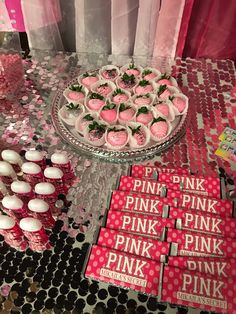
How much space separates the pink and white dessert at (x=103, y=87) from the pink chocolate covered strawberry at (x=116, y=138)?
0.24m

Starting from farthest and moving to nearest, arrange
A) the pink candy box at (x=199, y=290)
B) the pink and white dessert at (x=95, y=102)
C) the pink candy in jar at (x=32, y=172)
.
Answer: the pink and white dessert at (x=95, y=102)
the pink candy in jar at (x=32, y=172)
the pink candy box at (x=199, y=290)

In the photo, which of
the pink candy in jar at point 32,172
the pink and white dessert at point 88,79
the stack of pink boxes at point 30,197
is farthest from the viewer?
the pink and white dessert at point 88,79

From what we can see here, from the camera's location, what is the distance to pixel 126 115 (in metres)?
1.40

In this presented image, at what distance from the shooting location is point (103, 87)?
151cm

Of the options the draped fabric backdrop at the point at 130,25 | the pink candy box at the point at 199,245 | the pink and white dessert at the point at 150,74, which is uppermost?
the draped fabric backdrop at the point at 130,25

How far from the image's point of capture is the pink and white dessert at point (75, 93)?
1471mm

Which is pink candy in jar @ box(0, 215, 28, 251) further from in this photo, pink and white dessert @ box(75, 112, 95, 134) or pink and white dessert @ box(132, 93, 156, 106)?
pink and white dessert @ box(132, 93, 156, 106)

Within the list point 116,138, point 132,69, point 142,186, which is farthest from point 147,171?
point 132,69

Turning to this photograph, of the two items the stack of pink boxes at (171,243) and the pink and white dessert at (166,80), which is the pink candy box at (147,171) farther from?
the pink and white dessert at (166,80)

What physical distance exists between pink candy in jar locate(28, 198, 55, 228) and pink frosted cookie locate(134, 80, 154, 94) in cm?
70

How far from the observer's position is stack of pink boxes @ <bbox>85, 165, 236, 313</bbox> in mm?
932

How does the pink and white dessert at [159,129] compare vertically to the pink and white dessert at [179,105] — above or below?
below

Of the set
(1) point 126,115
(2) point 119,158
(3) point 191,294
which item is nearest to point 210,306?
(3) point 191,294

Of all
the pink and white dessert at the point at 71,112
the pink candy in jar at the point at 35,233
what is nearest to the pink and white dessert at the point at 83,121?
the pink and white dessert at the point at 71,112
